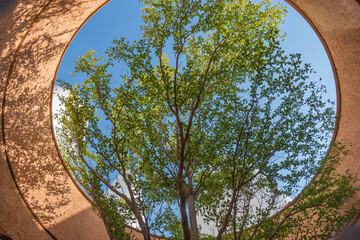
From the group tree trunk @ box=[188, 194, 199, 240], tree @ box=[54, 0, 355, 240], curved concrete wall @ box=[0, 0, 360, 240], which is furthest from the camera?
curved concrete wall @ box=[0, 0, 360, 240]

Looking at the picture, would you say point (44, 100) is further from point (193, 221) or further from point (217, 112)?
point (193, 221)

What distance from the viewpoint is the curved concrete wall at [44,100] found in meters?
8.35

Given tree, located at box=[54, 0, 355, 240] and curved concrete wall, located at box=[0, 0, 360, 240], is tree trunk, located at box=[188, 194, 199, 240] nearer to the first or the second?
tree, located at box=[54, 0, 355, 240]

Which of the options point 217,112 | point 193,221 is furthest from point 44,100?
point 193,221

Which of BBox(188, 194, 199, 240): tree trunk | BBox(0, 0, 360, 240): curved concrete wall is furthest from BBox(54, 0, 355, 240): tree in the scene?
BBox(0, 0, 360, 240): curved concrete wall

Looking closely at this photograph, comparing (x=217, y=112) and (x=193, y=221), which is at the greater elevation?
(x=217, y=112)

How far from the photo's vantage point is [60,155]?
11.0m

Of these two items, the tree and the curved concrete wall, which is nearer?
the tree

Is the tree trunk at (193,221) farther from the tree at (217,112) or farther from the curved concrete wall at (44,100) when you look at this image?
the curved concrete wall at (44,100)

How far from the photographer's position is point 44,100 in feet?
33.7

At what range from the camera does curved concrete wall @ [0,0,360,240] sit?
329 inches

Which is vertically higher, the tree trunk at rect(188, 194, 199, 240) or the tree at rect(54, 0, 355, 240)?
the tree at rect(54, 0, 355, 240)

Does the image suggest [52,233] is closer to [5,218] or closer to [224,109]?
[5,218]

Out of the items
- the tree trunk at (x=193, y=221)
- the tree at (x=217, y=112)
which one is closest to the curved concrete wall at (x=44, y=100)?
the tree at (x=217, y=112)
